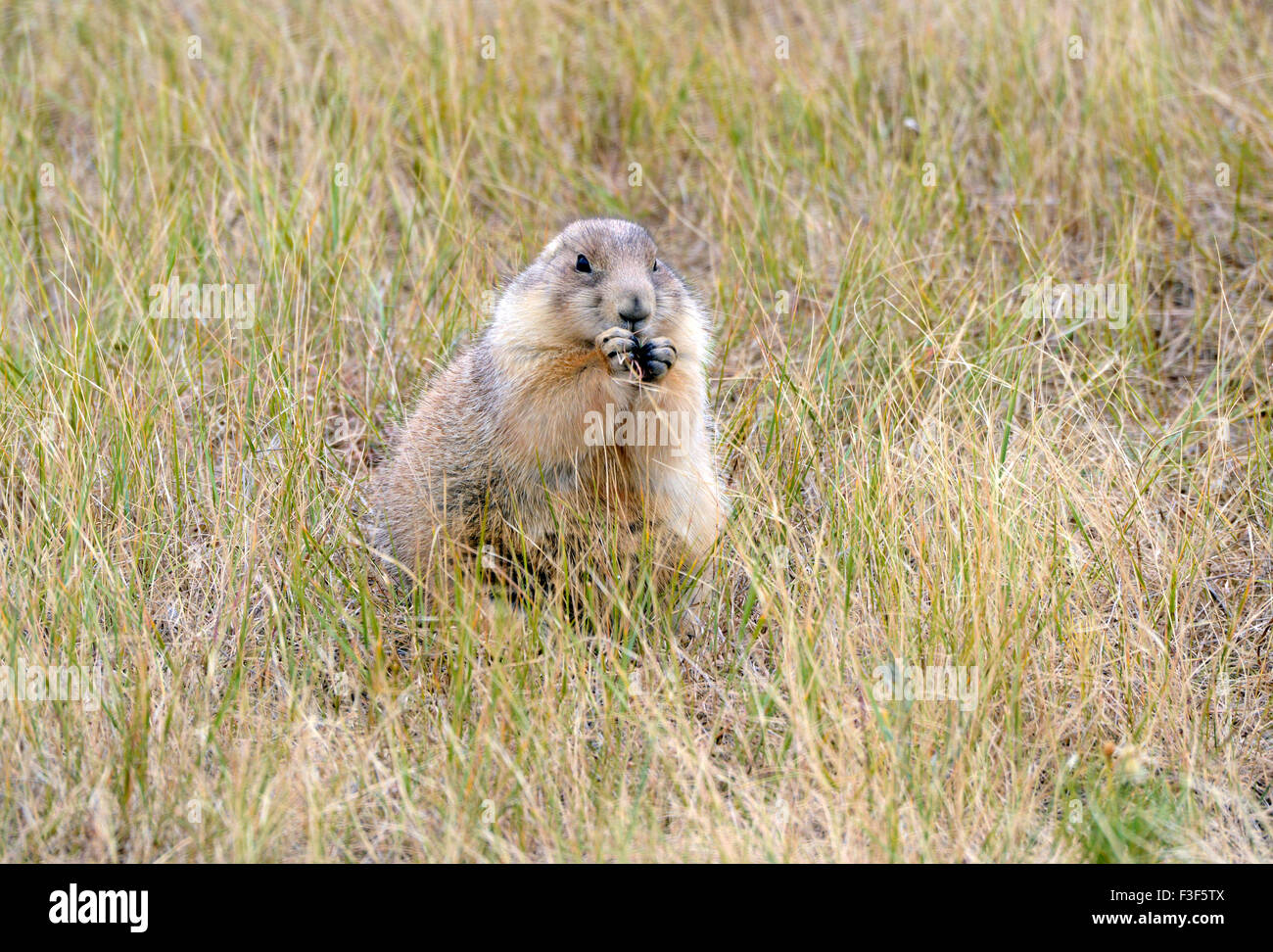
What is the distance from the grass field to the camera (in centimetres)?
393

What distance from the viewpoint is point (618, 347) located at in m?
4.72

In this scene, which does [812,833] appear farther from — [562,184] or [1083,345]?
[562,184]

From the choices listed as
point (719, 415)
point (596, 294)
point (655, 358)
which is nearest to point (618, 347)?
point (655, 358)

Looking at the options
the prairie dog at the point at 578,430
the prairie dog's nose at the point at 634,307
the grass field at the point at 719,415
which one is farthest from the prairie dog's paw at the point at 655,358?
the grass field at the point at 719,415

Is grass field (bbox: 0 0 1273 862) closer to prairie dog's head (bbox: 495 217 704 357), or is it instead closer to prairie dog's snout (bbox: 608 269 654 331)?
prairie dog's head (bbox: 495 217 704 357)

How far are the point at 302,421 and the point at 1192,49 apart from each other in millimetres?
5592

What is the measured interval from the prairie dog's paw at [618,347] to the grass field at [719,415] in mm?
774

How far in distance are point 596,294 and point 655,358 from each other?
34 cm

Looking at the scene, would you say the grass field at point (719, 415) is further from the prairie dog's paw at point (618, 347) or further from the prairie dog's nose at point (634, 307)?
the prairie dog's nose at point (634, 307)

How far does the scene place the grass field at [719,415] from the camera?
3.93m

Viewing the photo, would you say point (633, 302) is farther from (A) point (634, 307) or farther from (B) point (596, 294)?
(B) point (596, 294)

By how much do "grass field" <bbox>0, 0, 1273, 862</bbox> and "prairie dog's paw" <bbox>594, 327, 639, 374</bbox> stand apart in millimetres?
774

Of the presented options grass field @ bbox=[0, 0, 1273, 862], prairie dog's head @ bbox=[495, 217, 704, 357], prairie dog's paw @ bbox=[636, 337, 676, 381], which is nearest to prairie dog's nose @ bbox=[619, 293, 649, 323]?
prairie dog's head @ bbox=[495, 217, 704, 357]

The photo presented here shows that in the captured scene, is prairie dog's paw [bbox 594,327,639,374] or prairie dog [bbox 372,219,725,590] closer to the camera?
prairie dog's paw [bbox 594,327,639,374]
